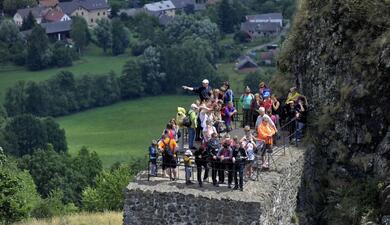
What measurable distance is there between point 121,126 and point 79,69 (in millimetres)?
33825

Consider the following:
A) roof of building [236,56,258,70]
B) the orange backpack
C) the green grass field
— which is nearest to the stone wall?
the orange backpack

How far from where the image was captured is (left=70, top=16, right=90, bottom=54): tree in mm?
165625

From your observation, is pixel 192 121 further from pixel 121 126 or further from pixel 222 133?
pixel 121 126

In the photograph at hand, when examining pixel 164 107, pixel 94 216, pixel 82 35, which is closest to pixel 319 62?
pixel 94 216

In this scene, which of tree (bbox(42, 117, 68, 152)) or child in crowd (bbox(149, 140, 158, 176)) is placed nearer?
child in crowd (bbox(149, 140, 158, 176))

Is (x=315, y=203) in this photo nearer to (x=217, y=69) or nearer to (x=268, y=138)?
(x=268, y=138)

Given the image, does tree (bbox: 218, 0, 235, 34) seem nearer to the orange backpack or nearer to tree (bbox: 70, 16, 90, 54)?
tree (bbox: 70, 16, 90, 54)

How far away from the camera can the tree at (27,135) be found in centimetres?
10994

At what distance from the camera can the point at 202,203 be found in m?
22.2

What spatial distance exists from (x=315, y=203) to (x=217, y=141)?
514 cm

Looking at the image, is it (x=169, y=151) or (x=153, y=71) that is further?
(x=153, y=71)

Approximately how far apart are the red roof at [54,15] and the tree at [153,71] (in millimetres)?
49331

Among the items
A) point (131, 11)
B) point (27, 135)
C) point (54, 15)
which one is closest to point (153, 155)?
point (27, 135)

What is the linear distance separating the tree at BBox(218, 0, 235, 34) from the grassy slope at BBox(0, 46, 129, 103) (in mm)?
28061
